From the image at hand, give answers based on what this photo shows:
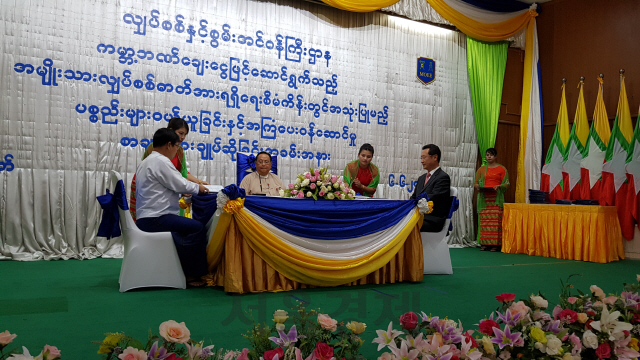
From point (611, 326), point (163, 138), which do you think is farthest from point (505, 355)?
point (163, 138)

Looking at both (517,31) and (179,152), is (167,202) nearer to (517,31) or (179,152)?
(179,152)

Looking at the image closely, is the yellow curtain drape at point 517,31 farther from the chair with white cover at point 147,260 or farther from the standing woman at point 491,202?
the chair with white cover at point 147,260

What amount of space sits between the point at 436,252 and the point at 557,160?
3751 mm

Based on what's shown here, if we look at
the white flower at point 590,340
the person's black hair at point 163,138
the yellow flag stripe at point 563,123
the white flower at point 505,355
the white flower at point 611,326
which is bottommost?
the white flower at point 505,355

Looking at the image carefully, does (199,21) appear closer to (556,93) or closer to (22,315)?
(22,315)

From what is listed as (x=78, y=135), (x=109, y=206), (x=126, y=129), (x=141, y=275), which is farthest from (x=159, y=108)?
(x=141, y=275)

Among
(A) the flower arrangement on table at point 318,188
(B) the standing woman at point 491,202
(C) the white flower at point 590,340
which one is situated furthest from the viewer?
(B) the standing woman at point 491,202

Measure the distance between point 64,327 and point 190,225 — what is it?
118 cm

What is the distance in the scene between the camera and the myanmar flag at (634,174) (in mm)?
6082

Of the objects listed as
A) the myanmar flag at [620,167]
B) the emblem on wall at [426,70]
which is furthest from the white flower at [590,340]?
the emblem on wall at [426,70]

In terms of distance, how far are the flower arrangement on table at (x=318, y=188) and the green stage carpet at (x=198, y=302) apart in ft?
Answer: 2.33

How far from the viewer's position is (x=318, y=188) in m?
3.67

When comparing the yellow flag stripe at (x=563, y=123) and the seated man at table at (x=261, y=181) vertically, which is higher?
the yellow flag stripe at (x=563, y=123)

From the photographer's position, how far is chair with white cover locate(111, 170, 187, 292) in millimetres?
3285
